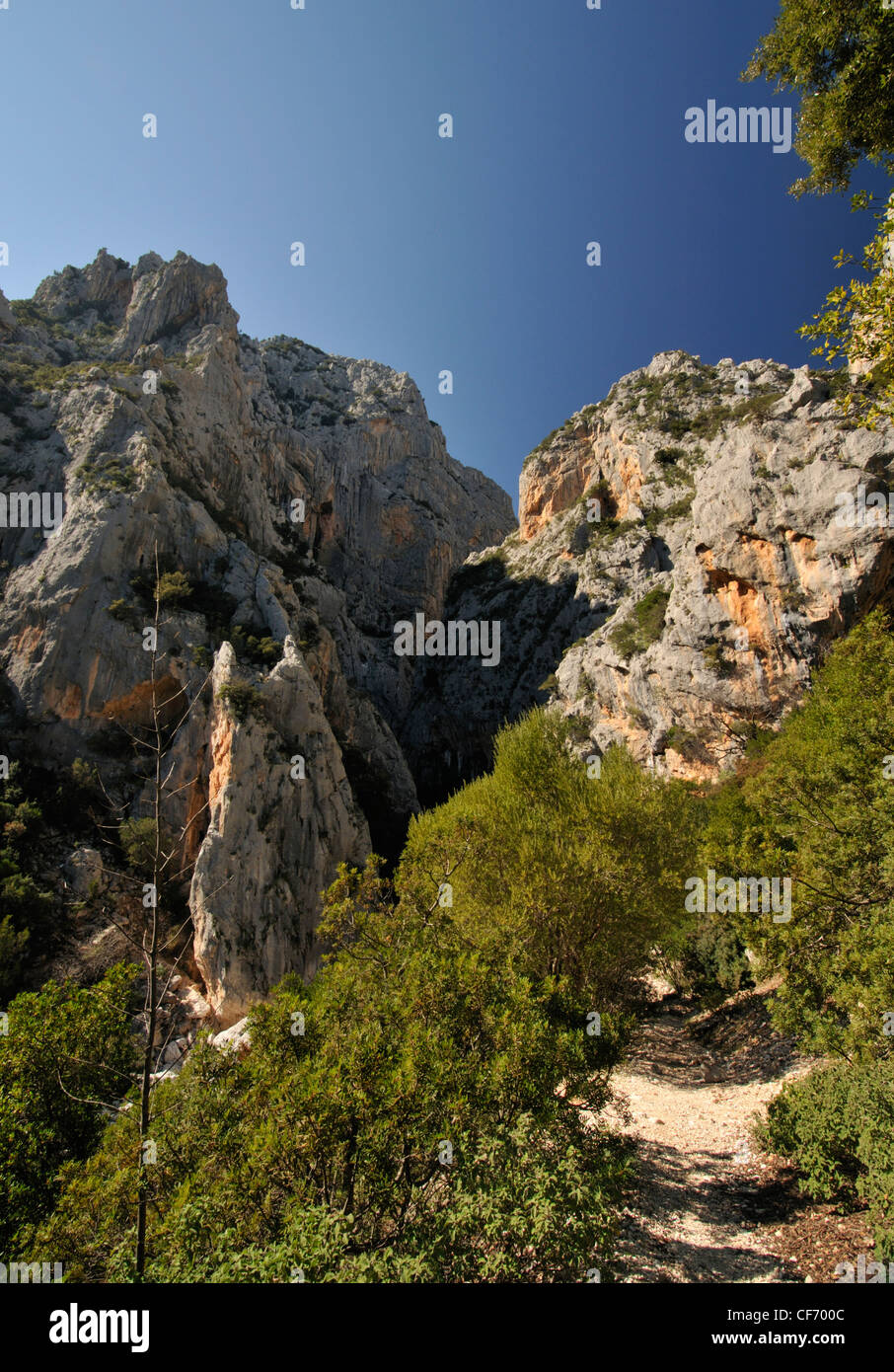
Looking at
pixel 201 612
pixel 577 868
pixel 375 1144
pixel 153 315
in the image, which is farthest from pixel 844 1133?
pixel 153 315

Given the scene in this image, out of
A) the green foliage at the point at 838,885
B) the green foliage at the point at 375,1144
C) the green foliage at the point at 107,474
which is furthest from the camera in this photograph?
the green foliage at the point at 107,474

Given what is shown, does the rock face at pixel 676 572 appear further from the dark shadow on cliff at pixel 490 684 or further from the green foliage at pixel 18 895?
the green foliage at pixel 18 895

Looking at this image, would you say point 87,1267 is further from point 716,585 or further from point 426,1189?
point 716,585

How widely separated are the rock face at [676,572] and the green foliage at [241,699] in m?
20.8

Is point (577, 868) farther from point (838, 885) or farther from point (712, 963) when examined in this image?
point (712, 963)

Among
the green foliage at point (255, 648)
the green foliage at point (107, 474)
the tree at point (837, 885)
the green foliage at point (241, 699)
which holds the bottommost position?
the tree at point (837, 885)

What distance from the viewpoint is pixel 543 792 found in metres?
16.2

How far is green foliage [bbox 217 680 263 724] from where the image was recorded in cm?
2955

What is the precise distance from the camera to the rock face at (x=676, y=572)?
94.3ft

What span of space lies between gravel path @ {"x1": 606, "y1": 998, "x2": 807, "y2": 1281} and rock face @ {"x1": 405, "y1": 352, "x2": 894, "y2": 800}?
20189 millimetres

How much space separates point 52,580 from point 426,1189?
120ft

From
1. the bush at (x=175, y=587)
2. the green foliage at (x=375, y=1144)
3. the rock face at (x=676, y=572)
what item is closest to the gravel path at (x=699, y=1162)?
the green foliage at (x=375, y=1144)

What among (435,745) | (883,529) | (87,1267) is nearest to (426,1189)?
(87,1267)

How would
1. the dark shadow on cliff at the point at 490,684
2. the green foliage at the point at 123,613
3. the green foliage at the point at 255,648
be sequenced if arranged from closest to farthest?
1. the green foliage at the point at 123,613
2. the green foliage at the point at 255,648
3. the dark shadow on cliff at the point at 490,684
